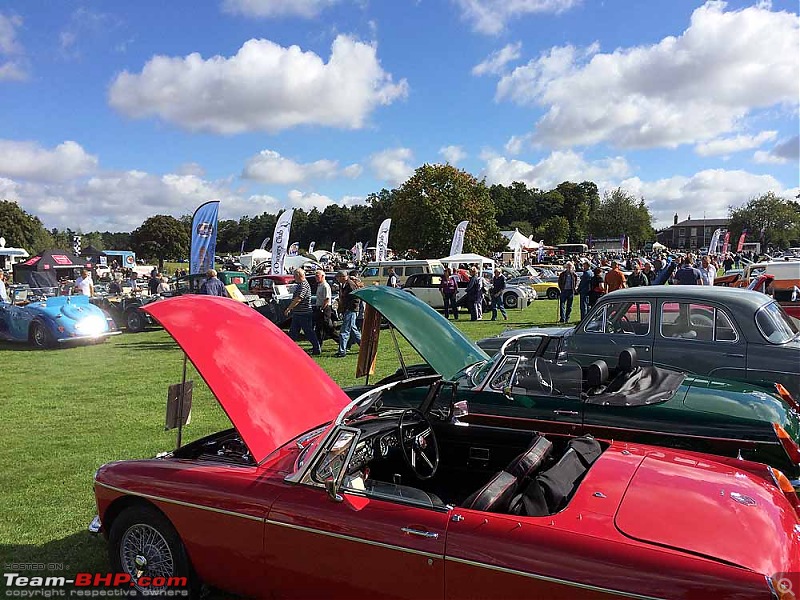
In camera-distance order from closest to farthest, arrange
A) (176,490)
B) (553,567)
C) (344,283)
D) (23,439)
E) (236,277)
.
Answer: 1. (553,567)
2. (176,490)
3. (23,439)
4. (344,283)
5. (236,277)

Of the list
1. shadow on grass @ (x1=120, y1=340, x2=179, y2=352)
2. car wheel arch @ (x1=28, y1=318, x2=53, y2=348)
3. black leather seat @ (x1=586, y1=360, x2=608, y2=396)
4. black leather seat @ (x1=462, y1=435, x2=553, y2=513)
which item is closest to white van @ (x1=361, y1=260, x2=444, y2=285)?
shadow on grass @ (x1=120, y1=340, x2=179, y2=352)

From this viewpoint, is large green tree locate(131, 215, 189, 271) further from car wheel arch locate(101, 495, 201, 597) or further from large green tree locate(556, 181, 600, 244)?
car wheel arch locate(101, 495, 201, 597)

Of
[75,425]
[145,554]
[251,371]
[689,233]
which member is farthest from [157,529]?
[689,233]

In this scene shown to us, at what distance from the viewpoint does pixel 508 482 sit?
2.73 meters

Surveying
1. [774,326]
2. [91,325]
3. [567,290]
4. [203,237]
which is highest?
[203,237]

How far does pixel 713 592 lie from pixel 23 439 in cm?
679

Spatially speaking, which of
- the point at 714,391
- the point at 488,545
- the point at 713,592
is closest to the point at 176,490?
the point at 488,545

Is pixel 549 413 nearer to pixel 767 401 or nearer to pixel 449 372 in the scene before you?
pixel 449 372

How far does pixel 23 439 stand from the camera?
629 centimetres

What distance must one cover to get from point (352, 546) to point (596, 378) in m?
2.76

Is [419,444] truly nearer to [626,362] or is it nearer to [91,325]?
[626,362]

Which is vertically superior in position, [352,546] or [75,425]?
[352,546]

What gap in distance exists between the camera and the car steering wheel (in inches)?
132

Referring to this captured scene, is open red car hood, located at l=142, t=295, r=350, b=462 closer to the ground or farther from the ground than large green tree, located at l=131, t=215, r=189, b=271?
closer to the ground
